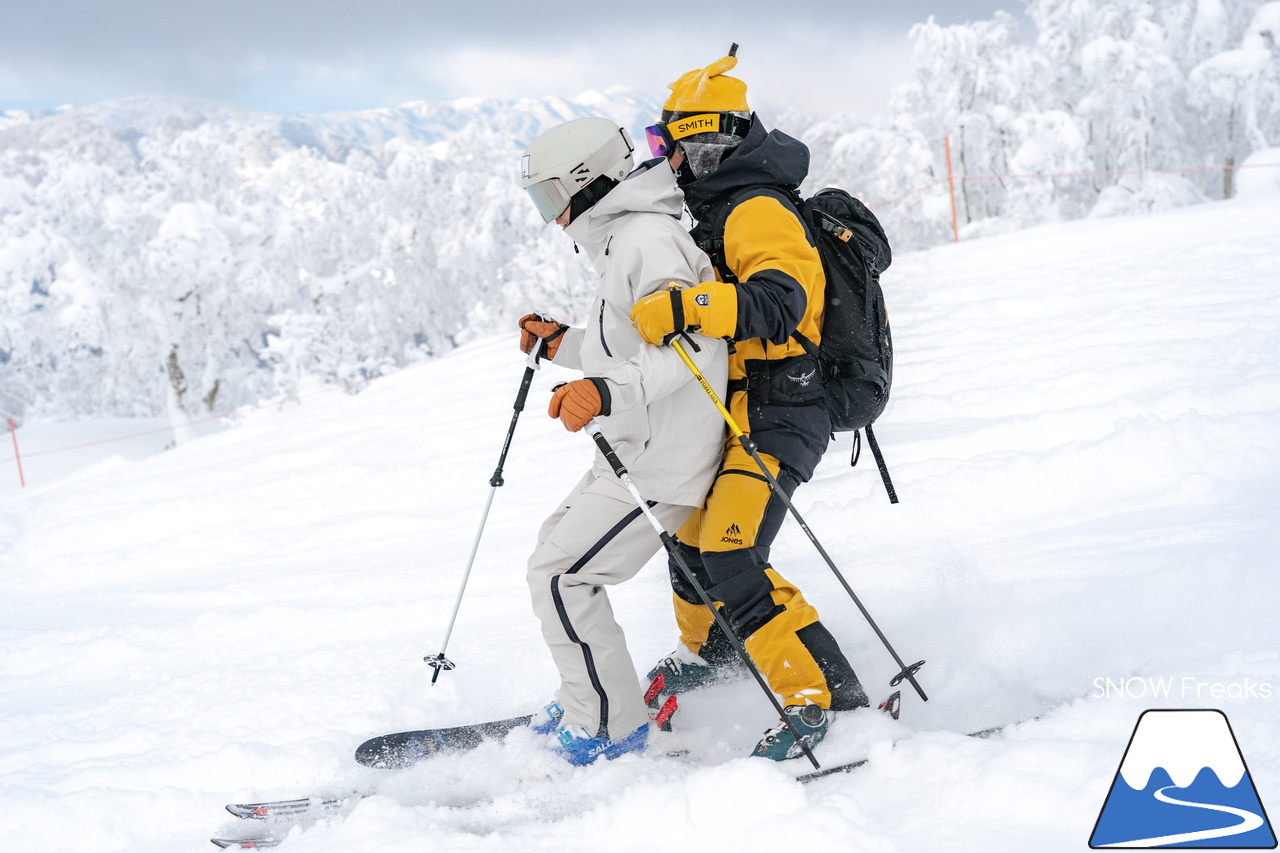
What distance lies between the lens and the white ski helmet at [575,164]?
2453 millimetres

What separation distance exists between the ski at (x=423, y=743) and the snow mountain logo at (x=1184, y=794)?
1.88 metres

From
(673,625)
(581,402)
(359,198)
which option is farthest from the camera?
(359,198)

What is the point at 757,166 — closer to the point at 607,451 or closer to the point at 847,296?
the point at 847,296

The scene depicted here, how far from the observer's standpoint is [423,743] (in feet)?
9.62

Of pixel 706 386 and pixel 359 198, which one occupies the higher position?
pixel 359 198

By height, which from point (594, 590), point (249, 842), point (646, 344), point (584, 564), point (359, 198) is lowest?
point (249, 842)

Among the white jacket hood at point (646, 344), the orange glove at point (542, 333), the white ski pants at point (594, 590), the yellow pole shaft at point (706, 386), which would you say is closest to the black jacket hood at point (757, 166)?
the white jacket hood at point (646, 344)

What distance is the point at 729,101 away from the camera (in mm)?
2529

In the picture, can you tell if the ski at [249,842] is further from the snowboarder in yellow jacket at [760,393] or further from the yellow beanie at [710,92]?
the yellow beanie at [710,92]

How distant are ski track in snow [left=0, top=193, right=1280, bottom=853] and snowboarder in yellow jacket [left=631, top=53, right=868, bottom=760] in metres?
0.22

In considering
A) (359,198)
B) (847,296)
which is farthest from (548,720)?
(359,198)

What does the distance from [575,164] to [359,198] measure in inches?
1230

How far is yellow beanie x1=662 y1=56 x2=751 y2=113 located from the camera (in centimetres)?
252

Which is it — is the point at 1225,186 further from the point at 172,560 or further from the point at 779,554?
the point at 172,560
